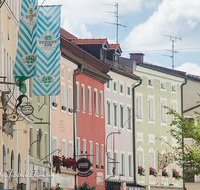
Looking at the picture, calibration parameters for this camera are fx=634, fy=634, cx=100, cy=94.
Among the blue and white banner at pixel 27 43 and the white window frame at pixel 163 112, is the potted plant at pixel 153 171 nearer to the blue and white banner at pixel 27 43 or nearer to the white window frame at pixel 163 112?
the white window frame at pixel 163 112

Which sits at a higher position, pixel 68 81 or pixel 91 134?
pixel 68 81

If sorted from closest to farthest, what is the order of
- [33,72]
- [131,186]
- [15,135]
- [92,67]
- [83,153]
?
[33,72], [15,135], [83,153], [92,67], [131,186]

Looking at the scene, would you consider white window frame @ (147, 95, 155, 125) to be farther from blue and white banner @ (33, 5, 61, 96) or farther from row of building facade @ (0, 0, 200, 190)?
blue and white banner @ (33, 5, 61, 96)

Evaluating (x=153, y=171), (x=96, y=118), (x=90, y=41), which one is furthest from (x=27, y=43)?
(x=153, y=171)

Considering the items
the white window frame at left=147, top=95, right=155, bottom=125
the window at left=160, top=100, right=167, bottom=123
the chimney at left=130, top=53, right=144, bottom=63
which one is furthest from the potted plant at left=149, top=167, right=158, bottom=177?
the chimney at left=130, top=53, right=144, bottom=63

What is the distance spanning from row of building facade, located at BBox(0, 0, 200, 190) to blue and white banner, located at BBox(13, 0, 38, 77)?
1.08 metres

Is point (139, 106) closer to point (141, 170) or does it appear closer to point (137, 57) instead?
point (141, 170)

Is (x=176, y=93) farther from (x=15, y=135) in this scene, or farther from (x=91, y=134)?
(x=15, y=135)

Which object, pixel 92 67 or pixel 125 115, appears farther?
pixel 125 115

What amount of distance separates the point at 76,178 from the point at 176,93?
18389 mm

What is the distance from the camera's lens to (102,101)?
139 ft

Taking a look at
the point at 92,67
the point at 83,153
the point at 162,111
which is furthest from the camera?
the point at 162,111

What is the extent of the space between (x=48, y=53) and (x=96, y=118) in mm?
15451

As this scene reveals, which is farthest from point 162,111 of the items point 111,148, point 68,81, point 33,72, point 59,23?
point 33,72
